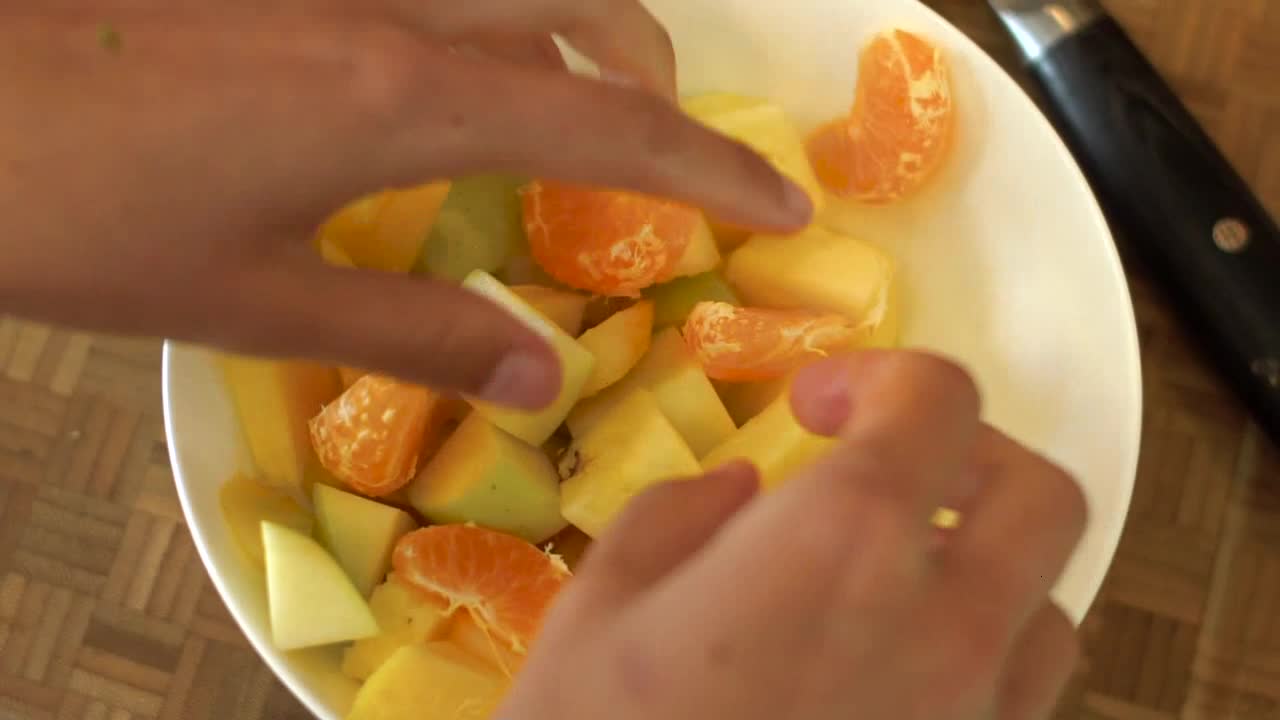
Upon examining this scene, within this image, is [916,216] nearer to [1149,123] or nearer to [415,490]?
[1149,123]

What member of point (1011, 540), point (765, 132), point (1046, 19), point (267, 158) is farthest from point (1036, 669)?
point (1046, 19)

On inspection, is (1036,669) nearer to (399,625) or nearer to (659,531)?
(659,531)

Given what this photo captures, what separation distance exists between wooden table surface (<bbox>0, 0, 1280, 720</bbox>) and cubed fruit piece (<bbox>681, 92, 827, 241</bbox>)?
22 centimetres

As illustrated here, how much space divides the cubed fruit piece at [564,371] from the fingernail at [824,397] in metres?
0.25

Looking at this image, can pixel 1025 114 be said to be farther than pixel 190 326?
Yes

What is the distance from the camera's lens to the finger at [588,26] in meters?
0.43

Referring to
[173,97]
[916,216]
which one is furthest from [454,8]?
[916,216]

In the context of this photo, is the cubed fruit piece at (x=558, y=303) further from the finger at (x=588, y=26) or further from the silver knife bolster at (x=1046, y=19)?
the silver knife bolster at (x=1046, y=19)

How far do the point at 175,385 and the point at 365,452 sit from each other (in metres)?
0.12

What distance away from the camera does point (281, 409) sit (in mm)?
621

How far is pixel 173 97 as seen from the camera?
0.34m

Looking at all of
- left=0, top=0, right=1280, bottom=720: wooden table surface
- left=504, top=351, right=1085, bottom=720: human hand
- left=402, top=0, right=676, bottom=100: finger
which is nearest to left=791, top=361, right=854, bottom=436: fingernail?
left=504, top=351, right=1085, bottom=720: human hand

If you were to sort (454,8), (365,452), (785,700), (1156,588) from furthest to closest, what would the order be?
(1156,588)
(365,452)
(454,8)
(785,700)

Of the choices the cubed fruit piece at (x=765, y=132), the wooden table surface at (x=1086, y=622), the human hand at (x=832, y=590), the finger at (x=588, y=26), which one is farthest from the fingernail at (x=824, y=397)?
the wooden table surface at (x=1086, y=622)
